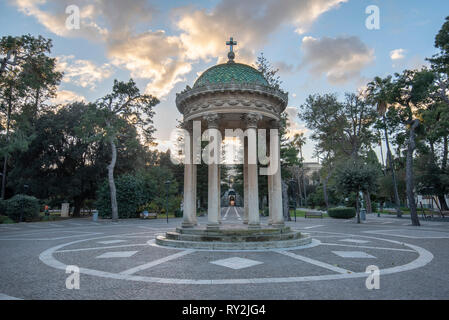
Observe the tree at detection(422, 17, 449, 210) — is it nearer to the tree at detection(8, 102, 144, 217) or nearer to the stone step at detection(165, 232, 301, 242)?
the stone step at detection(165, 232, 301, 242)

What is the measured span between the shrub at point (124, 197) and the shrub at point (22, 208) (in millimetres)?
7366

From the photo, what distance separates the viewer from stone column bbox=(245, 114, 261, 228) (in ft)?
39.7

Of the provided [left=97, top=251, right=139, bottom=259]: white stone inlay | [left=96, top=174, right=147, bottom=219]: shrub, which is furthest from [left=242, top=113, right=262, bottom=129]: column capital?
[left=96, top=174, right=147, bottom=219]: shrub

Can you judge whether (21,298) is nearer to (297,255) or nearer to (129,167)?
(297,255)

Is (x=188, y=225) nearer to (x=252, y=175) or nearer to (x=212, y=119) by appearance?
(x=252, y=175)

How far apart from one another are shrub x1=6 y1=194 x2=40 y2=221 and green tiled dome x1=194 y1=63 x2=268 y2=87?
28.0m

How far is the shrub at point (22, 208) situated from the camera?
29.5m

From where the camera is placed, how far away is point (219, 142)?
44.1ft

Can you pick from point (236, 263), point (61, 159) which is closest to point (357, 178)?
point (236, 263)

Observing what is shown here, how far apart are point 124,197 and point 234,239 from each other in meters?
29.1

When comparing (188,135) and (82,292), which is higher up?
(188,135)

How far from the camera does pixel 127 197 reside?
119 feet
